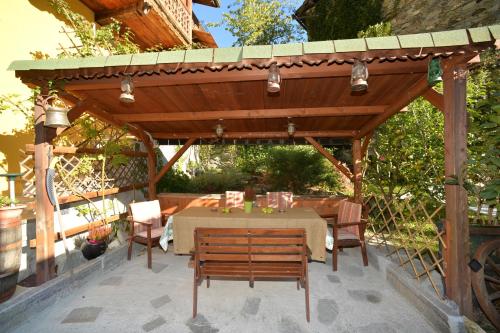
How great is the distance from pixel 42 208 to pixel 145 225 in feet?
4.07

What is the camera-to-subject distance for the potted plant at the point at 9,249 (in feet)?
7.38

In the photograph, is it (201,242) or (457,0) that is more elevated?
(457,0)

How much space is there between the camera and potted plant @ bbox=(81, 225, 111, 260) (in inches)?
130

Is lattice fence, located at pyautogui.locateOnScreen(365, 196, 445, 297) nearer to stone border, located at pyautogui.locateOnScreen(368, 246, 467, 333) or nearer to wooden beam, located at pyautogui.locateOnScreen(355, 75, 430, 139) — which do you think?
stone border, located at pyautogui.locateOnScreen(368, 246, 467, 333)

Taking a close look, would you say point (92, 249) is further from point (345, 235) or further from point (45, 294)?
point (345, 235)

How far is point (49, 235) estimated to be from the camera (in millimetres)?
2709

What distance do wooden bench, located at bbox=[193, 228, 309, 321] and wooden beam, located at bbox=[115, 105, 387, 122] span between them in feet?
6.94

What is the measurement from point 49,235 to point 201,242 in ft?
5.74

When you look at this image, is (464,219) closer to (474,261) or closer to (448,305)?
(474,261)

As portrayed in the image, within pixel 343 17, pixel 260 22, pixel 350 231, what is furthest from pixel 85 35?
pixel 260 22

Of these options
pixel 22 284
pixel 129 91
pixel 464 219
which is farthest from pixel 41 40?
pixel 464 219

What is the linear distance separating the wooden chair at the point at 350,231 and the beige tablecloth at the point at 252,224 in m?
0.38

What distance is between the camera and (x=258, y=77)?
2.48 m

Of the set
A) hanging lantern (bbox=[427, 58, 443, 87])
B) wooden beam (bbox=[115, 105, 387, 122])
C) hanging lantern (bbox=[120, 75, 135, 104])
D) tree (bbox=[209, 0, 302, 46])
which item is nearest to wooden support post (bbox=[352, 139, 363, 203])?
wooden beam (bbox=[115, 105, 387, 122])
